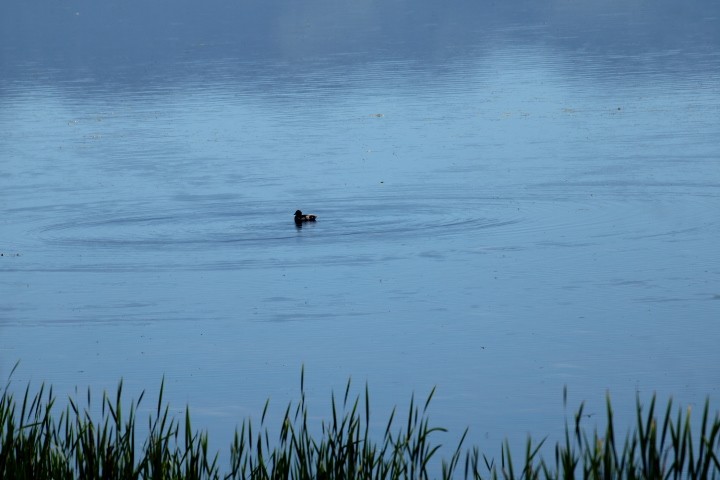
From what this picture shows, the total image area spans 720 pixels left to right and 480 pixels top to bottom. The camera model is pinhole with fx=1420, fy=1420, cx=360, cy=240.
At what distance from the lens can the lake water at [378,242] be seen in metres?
11.2

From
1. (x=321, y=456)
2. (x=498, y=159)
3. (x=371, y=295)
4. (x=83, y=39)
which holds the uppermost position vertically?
(x=83, y=39)

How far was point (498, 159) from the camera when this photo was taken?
21.1 meters

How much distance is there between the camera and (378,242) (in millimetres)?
15664

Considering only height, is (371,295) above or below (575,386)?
above

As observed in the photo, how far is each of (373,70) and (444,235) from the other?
850 inches

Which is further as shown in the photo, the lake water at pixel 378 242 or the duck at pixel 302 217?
the duck at pixel 302 217

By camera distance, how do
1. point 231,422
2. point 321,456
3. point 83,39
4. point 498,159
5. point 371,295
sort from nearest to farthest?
point 321,456
point 231,422
point 371,295
point 498,159
point 83,39

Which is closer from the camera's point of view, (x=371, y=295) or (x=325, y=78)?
(x=371, y=295)

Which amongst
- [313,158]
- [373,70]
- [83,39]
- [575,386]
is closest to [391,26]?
[83,39]

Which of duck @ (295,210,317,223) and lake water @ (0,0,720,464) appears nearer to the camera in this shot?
lake water @ (0,0,720,464)

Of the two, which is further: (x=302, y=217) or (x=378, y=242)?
(x=302, y=217)

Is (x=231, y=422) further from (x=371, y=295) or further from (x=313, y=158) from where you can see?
(x=313, y=158)

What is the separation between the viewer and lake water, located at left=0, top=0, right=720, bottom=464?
11164mm

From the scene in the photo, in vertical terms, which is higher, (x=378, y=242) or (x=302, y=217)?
(x=302, y=217)
